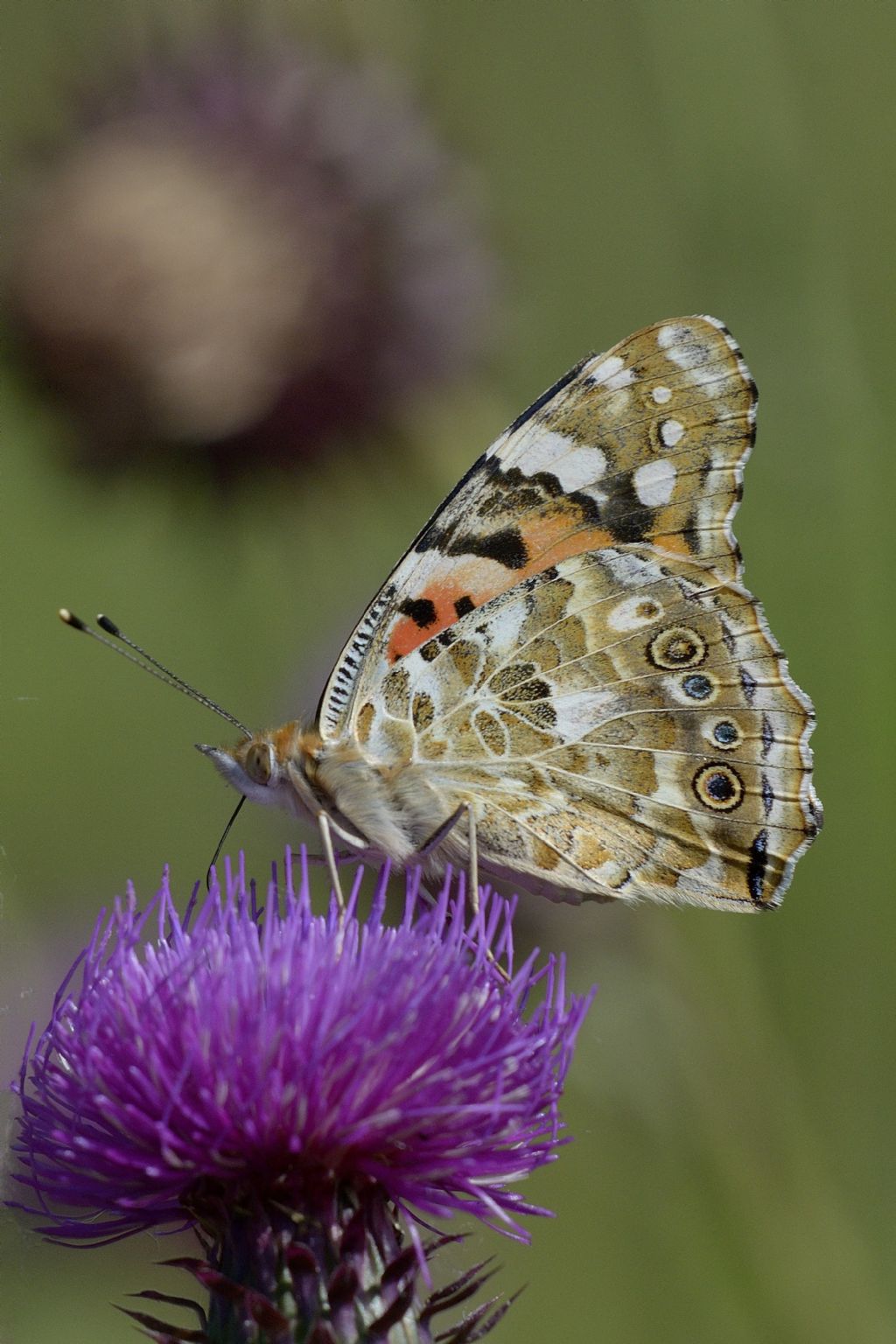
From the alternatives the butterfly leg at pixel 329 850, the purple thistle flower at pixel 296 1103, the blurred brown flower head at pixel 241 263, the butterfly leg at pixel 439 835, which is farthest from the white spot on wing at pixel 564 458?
the blurred brown flower head at pixel 241 263

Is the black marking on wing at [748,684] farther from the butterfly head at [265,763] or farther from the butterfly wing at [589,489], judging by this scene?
the butterfly head at [265,763]

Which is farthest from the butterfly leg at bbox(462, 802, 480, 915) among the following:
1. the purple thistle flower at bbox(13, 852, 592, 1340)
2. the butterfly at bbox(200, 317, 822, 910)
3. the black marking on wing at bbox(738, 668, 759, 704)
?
the black marking on wing at bbox(738, 668, 759, 704)

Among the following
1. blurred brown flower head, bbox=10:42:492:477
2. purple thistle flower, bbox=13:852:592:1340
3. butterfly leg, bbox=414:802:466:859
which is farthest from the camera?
blurred brown flower head, bbox=10:42:492:477

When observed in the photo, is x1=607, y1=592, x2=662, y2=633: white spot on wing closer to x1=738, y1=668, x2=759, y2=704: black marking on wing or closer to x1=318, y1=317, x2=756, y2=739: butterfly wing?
x1=318, y1=317, x2=756, y2=739: butterfly wing

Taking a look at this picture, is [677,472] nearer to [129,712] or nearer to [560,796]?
[560,796]

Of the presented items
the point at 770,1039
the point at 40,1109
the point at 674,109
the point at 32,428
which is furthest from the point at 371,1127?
the point at 32,428

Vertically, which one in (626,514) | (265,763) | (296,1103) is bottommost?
(296,1103)

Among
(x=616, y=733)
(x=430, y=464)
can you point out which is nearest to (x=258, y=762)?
(x=616, y=733)

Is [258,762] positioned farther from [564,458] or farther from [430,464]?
[430,464]

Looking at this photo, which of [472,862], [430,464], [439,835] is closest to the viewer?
[472,862]
